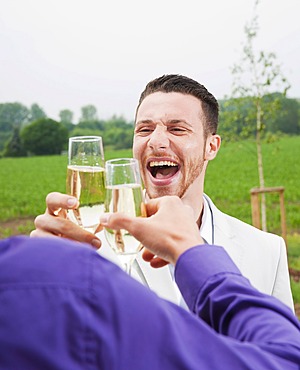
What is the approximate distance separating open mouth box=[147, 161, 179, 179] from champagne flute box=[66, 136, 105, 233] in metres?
0.99

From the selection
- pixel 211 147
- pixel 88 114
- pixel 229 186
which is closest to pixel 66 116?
pixel 88 114

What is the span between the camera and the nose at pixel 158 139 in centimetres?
265

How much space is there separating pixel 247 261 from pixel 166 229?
1.41 metres

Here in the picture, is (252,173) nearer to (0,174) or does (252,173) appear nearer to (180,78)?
(0,174)

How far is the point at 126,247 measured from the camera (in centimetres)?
139

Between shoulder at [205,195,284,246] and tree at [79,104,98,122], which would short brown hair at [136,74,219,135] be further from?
tree at [79,104,98,122]

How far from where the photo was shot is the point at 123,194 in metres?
1.43

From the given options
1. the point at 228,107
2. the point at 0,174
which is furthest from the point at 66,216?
the point at 0,174

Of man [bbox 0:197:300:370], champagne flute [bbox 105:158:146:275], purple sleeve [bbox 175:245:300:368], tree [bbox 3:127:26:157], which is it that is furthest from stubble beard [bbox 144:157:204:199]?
tree [bbox 3:127:26:157]

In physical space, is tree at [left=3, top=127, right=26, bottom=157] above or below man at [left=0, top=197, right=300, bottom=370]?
above

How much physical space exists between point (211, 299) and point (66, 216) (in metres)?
0.66

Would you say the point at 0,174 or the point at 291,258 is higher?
the point at 0,174

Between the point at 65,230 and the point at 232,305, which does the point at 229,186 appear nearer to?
the point at 65,230

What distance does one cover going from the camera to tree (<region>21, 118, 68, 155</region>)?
41.9 m
